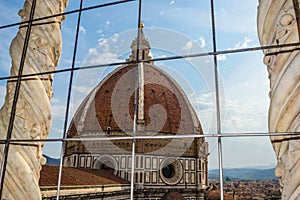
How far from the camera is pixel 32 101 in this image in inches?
76.9

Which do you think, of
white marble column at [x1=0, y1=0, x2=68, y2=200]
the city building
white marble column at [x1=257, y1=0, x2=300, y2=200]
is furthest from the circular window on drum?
white marble column at [x1=257, y1=0, x2=300, y2=200]

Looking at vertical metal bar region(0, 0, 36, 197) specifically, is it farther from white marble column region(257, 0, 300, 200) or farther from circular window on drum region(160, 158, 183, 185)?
circular window on drum region(160, 158, 183, 185)

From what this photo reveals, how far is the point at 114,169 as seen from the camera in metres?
24.4

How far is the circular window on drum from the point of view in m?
24.6

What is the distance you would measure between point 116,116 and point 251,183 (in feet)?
45.4

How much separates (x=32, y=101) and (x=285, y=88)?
5.31 ft

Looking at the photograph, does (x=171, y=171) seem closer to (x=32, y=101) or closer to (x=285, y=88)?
(x=32, y=101)

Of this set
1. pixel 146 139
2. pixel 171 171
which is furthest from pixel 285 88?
pixel 171 171

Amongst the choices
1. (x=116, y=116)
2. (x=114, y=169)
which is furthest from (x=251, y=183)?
(x=116, y=116)

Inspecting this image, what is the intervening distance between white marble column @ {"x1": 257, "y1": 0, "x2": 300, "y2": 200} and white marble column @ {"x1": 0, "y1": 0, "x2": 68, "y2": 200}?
1.49 meters

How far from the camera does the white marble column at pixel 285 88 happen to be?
47.8 inches

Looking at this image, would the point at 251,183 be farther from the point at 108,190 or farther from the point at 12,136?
the point at 12,136

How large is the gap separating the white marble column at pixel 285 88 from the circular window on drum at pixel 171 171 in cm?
2372

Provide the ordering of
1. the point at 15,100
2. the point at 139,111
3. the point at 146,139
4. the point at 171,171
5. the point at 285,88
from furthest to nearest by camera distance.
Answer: the point at 139,111
the point at 171,171
the point at 146,139
the point at 15,100
the point at 285,88
